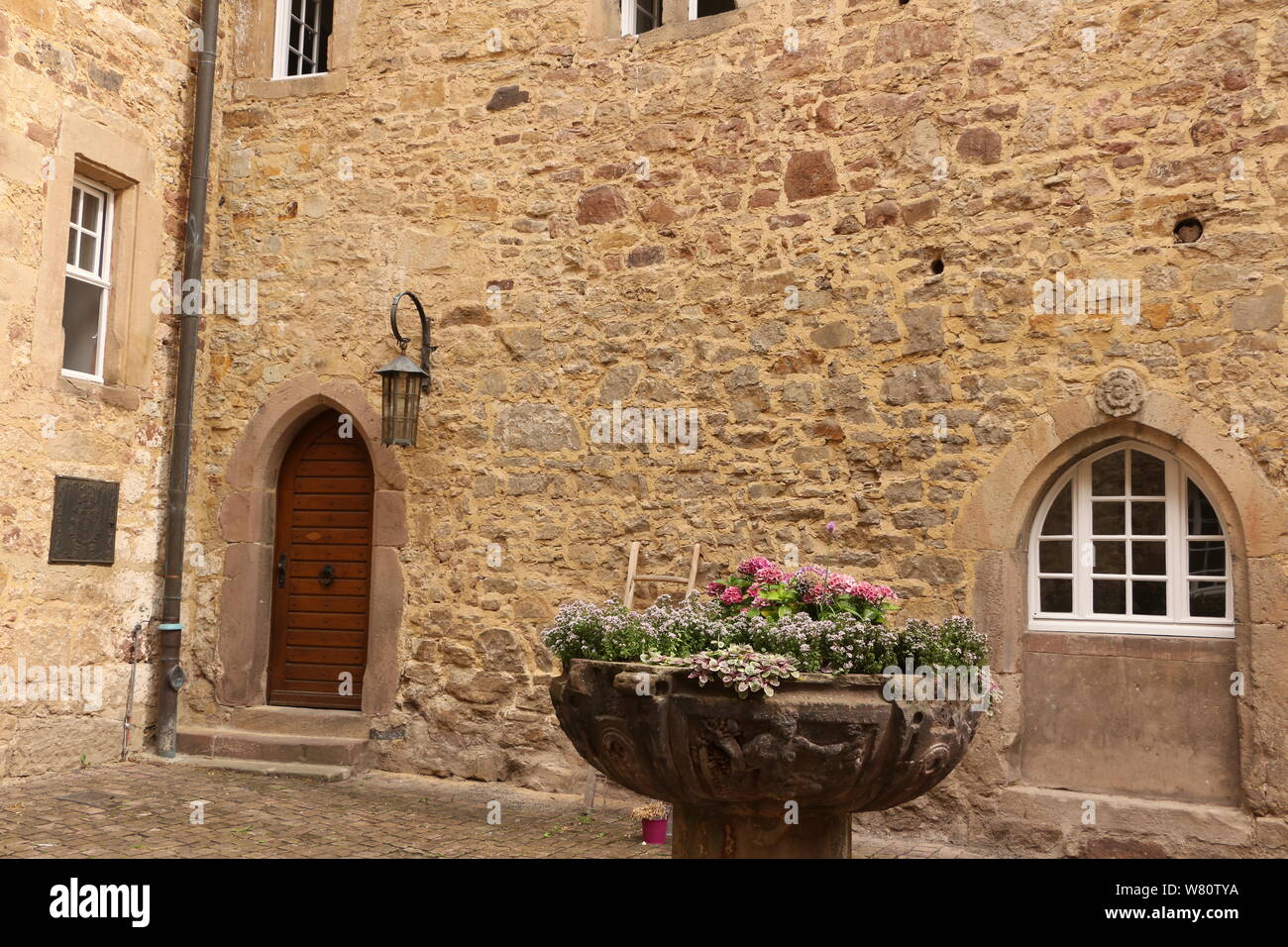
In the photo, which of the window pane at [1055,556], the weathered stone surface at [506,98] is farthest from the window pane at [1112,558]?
the weathered stone surface at [506,98]

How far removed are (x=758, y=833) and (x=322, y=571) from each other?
4.47 metres

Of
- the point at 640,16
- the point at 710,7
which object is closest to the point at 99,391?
the point at 640,16

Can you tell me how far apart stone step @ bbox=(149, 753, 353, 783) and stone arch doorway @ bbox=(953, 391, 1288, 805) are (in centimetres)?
369

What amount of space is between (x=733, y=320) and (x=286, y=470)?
3137mm

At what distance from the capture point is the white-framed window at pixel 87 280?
709 cm

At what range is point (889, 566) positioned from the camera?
607 centimetres

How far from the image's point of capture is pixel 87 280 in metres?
7.17

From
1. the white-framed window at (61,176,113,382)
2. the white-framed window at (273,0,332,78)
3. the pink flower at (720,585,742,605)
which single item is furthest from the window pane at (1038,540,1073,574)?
the white-framed window at (273,0,332,78)

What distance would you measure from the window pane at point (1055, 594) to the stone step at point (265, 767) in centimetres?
396

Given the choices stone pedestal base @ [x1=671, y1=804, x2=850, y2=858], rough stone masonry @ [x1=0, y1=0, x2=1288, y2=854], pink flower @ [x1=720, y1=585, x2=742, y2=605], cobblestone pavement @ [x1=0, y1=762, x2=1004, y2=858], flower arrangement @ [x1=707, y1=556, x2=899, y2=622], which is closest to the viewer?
stone pedestal base @ [x1=671, y1=804, x2=850, y2=858]

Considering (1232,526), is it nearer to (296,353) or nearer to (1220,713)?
(1220,713)

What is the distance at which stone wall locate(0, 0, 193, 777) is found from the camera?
6469mm

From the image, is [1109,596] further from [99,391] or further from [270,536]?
[99,391]

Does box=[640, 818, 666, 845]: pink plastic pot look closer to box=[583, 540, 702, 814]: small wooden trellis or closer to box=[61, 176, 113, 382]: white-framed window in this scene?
box=[583, 540, 702, 814]: small wooden trellis
